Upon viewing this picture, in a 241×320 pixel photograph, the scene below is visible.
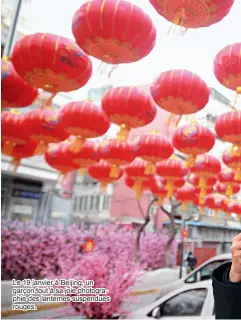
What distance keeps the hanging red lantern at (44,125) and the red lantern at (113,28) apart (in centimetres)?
288

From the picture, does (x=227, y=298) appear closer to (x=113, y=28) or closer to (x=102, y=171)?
(x=113, y=28)

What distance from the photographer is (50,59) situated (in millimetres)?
4125

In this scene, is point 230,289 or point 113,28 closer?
point 230,289

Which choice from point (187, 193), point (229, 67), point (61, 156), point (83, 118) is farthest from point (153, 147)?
point (187, 193)

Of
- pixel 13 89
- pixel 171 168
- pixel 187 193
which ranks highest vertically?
pixel 13 89

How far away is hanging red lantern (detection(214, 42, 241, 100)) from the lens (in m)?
3.71

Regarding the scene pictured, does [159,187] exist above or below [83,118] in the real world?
below

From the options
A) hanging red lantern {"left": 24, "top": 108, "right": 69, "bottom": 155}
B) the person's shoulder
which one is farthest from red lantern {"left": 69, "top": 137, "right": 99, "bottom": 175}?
the person's shoulder

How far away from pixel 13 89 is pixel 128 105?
175 cm

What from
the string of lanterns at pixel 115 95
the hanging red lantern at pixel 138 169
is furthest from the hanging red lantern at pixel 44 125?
the hanging red lantern at pixel 138 169

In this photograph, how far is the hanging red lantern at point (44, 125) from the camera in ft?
20.9

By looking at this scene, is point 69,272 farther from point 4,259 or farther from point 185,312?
point 4,259

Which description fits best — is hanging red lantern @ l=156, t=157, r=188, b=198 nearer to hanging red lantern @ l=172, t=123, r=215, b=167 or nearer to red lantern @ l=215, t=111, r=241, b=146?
hanging red lantern @ l=172, t=123, r=215, b=167

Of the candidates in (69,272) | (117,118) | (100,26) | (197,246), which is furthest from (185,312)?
(197,246)
